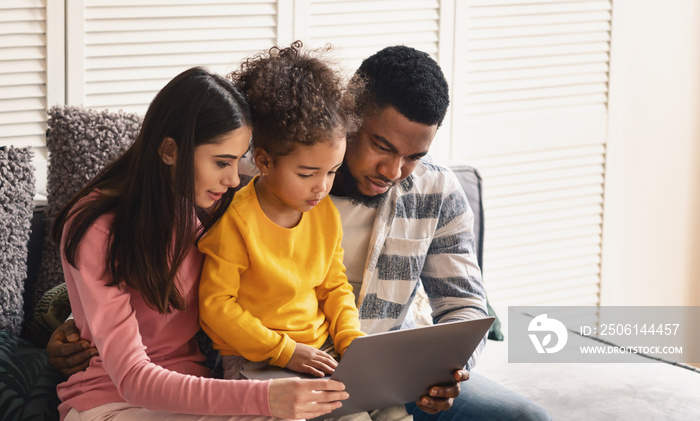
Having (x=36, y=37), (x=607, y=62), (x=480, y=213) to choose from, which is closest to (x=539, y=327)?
(x=480, y=213)

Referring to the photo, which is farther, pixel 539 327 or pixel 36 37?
pixel 539 327

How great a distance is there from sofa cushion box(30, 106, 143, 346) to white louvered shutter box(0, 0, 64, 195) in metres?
0.27

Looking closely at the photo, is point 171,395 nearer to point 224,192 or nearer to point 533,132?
point 224,192

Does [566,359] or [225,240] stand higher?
[225,240]

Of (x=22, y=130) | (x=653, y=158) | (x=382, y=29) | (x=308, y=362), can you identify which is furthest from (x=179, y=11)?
A: (x=653, y=158)

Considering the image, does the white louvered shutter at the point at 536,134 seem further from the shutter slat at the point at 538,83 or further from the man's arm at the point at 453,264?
the man's arm at the point at 453,264

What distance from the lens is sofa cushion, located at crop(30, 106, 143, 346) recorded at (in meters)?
1.60

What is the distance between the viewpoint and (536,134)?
257cm

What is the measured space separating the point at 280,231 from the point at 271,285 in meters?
0.09

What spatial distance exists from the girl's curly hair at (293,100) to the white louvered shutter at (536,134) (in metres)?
1.19

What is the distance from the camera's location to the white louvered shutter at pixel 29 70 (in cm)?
181

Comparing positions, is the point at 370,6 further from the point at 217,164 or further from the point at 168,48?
the point at 217,164

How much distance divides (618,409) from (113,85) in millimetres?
1410

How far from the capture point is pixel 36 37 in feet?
6.05
